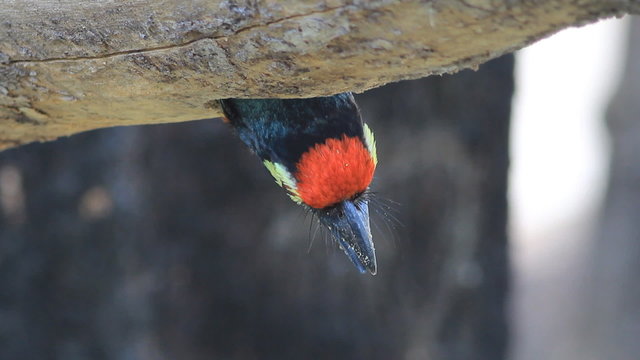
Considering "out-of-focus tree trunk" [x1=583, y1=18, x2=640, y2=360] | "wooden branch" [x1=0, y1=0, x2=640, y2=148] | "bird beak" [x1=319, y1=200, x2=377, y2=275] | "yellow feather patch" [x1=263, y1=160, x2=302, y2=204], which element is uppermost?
"wooden branch" [x1=0, y1=0, x2=640, y2=148]

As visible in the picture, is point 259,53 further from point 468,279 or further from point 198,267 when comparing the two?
point 468,279

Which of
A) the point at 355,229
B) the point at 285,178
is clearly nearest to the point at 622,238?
the point at 355,229

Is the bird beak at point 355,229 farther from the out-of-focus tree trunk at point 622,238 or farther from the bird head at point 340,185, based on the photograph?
the out-of-focus tree trunk at point 622,238

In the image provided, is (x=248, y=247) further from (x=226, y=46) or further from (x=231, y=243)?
(x=226, y=46)

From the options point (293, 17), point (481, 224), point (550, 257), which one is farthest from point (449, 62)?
point (550, 257)

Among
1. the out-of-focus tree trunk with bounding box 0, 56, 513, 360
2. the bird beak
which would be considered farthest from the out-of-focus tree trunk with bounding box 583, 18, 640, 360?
the bird beak

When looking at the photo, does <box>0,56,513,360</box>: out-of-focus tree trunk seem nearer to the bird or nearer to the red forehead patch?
the bird
